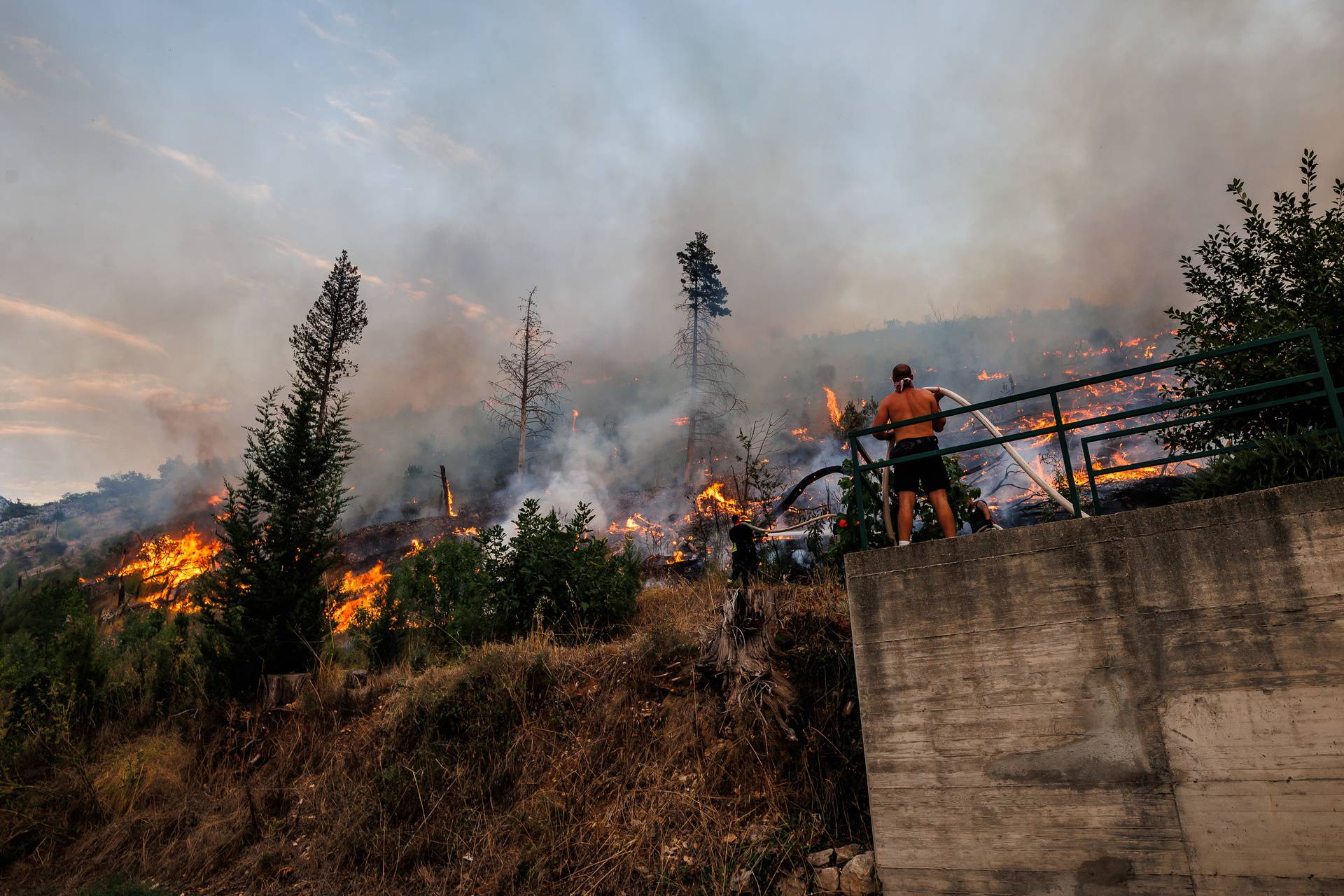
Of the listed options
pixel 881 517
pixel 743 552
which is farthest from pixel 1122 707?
pixel 743 552

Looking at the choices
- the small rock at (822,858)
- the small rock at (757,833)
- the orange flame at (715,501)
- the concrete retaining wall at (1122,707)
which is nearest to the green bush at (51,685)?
Result: the small rock at (757,833)

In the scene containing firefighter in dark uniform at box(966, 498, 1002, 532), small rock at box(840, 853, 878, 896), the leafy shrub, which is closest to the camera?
small rock at box(840, 853, 878, 896)

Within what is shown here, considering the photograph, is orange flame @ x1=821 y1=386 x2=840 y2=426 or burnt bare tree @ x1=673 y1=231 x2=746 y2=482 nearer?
burnt bare tree @ x1=673 y1=231 x2=746 y2=482

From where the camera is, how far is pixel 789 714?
759 centimetres

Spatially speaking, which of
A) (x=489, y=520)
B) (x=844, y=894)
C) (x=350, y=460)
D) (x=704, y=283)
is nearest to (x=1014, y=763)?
(x=844, y=894)

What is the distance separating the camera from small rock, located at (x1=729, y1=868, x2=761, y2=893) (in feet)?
20.3

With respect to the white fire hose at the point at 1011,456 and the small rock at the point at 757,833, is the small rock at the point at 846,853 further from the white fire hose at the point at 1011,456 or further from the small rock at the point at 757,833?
the white fire hose at the point at 1011,456

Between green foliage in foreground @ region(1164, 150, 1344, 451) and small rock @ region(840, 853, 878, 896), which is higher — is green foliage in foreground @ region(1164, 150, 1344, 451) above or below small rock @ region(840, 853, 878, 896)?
above

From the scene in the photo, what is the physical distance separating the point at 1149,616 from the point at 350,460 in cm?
1423

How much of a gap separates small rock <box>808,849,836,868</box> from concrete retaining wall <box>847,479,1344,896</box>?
2.93 feet

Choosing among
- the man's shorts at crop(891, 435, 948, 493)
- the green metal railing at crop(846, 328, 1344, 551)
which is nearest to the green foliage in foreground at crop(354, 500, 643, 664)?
the man's shorts at crop(891, 435, 948, 493)

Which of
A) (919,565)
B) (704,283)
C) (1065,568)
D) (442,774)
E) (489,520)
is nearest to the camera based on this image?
(1065,568)

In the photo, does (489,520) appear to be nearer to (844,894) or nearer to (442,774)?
(442,774)

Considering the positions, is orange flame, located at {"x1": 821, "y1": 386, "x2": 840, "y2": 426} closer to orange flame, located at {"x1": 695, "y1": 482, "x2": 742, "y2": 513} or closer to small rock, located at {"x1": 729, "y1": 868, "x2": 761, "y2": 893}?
orange flame, located at {"x1": 695, "y1": 482, "x2": 742, "y2": 513}
